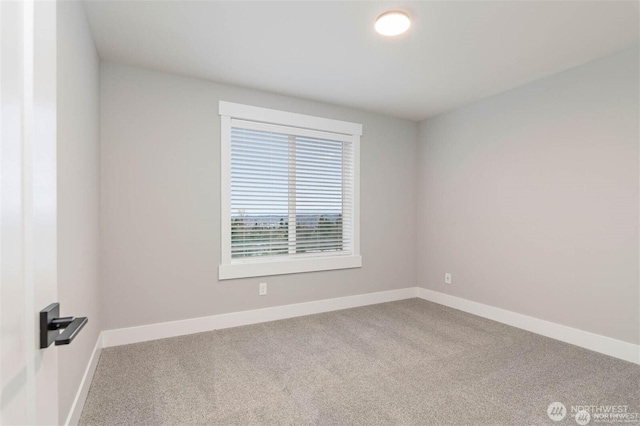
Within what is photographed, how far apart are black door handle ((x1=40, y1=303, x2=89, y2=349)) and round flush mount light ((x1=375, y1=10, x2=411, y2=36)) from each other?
93.4 inches

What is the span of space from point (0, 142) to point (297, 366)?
2.40 meters

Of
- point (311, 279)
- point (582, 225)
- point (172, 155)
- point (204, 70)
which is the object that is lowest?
point (311, 279)

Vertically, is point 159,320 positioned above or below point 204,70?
below

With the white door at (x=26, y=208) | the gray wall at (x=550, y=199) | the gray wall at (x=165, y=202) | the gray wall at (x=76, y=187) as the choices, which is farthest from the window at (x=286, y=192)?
the white door at (x=26, y=208)

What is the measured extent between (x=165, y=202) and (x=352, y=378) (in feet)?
7.38

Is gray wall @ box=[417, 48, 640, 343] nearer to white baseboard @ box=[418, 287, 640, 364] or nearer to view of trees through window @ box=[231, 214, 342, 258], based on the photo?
white baseboard @ box=[418, 287, 640, 364]

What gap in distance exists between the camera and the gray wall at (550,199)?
2662mm

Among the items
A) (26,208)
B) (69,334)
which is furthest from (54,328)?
(26,208)

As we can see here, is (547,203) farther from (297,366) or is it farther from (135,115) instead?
(135,115)

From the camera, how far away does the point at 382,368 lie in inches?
97.3

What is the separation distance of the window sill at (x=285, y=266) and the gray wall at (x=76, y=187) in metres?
1.15

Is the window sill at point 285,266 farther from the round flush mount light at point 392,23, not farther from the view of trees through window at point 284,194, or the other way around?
the round flush mount light at point 392,23

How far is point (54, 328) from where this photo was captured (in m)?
0.68

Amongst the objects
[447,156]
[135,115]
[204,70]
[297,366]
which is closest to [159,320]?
[297,366]
